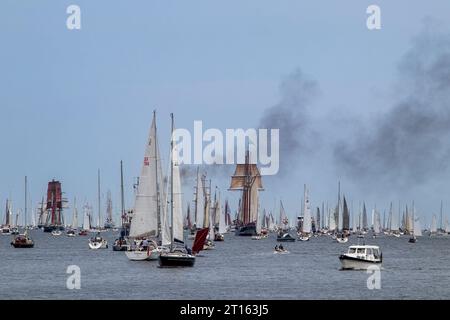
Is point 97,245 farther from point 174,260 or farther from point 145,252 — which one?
point 174,260

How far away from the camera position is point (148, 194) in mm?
102875

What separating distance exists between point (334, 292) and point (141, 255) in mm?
34042

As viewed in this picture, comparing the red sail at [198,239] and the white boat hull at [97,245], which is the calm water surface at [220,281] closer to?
the red sail at [198,239]

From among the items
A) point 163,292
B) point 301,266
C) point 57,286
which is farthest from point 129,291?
point 301,266

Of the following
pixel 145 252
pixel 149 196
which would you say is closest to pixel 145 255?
pixel 145 252

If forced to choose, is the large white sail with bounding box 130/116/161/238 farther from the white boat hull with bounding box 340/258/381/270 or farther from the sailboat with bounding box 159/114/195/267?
the white boat hull with bounding box 340/258/381/270

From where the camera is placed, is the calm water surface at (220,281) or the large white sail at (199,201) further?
the large white sail at (199,201)

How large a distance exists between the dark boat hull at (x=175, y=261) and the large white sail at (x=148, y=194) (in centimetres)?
1145

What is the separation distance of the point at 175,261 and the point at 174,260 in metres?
0.17

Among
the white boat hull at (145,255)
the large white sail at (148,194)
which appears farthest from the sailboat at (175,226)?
the white boat hull at (145,255)

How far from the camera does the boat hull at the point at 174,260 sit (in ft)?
298

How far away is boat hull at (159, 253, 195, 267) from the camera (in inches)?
3580

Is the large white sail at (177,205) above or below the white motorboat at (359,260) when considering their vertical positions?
above
